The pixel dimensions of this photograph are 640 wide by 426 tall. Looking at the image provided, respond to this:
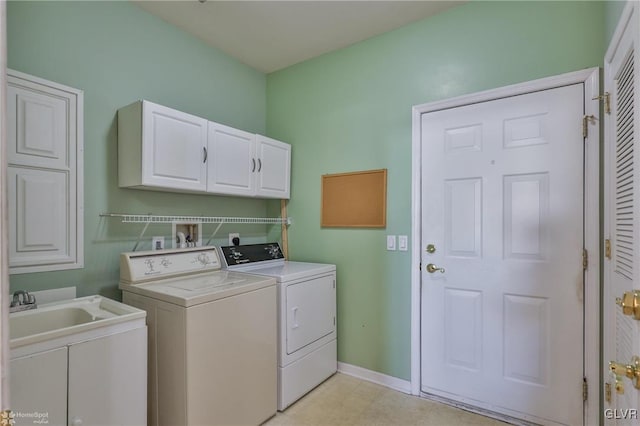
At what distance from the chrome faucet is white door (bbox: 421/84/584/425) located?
2.33 metres

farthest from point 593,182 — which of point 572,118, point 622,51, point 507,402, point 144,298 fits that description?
point 144,298

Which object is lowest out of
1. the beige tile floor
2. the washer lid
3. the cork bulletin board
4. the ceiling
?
the beige tile floor

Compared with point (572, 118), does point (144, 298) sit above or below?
below

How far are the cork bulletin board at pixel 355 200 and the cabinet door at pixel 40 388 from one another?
194 cm

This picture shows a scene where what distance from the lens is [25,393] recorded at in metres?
1.13

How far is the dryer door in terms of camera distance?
2173 mm

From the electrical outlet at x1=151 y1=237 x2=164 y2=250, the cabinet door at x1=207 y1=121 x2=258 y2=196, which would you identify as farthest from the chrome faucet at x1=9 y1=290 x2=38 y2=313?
the cabinet door at x1=207 y1=121 x2=258 y2=196

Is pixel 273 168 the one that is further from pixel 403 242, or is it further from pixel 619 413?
pixel 619 413

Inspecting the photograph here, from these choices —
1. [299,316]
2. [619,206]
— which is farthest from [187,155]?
[619,206]

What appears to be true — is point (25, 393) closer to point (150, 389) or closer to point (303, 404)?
point (150, 389)

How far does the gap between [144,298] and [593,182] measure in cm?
260

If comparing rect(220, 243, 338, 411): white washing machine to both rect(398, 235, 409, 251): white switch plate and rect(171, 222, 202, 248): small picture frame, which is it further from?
rect(398, 235, 409, 251): white switch plate

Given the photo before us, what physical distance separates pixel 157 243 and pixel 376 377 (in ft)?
6.45

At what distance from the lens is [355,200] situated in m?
2.60
